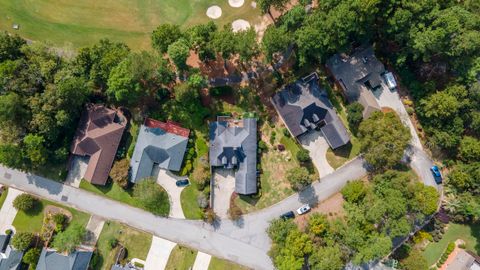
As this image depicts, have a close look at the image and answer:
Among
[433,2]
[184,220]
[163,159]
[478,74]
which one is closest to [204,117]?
[163,159]

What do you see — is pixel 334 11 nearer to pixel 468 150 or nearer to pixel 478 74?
pixel 478 74

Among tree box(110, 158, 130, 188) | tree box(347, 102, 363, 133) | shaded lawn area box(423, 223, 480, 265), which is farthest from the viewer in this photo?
tree box(110, 158, 130, 188)

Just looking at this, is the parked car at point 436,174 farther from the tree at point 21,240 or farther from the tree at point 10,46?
the tree at point 10,46

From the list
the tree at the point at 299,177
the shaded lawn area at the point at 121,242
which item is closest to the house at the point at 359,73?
the tree at the point at 299,177

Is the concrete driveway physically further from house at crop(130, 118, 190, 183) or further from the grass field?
the grass field

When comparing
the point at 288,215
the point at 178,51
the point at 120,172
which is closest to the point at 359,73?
the point at 288,215

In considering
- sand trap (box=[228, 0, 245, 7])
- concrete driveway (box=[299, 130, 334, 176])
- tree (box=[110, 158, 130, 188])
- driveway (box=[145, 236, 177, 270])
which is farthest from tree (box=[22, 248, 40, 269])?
sand trap (box=[228, 0, 245, 7])
